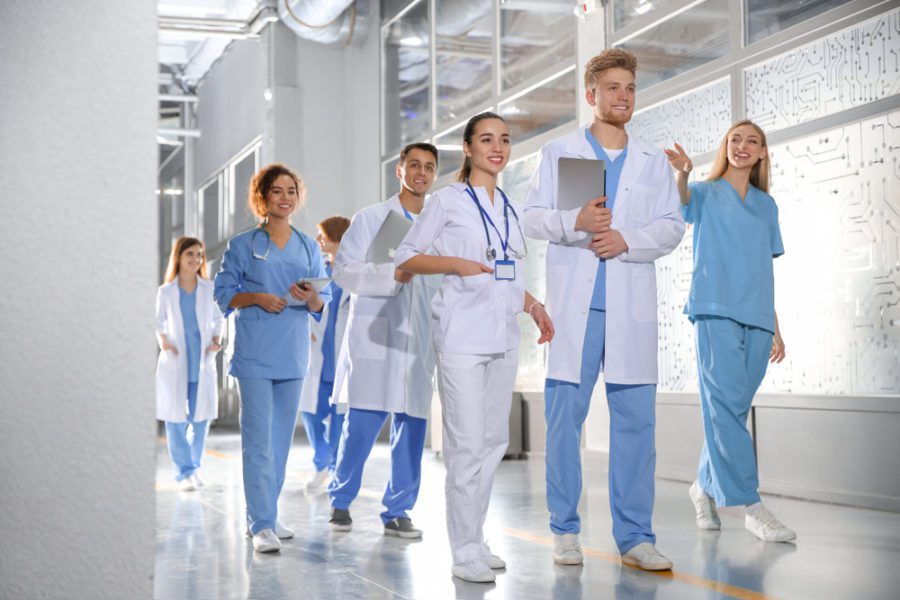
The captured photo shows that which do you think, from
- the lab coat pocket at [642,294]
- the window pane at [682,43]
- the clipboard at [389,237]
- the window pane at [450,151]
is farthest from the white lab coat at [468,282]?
the window pane at [450,151]

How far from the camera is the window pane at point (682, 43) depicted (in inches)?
250

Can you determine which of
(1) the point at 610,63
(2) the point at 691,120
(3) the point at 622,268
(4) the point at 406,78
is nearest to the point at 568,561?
(3) the point at 622,268

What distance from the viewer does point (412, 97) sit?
37.1 feet

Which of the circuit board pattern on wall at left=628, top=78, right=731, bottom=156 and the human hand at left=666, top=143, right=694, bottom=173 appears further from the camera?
the circuit board pattern on wall at left=628, top=78, right=731, bottom=156

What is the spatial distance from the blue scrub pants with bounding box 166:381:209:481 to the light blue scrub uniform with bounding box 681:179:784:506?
11.3 feet

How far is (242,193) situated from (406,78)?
4.25 metres

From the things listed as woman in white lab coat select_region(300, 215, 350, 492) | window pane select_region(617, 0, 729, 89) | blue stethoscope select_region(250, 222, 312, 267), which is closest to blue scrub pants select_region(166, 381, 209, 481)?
woman in white lab coat select_region(300, 215, 350, 492)

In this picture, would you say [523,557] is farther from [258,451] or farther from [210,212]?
[210,212]

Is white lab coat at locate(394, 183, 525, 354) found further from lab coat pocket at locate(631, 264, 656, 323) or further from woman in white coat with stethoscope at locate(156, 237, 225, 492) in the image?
woman in white coat with stethoscope at locate(156, 237, 225, 492)

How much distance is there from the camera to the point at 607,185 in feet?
11.7

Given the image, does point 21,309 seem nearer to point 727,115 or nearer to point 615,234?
point 615,234

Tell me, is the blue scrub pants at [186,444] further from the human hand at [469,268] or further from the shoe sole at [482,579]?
the human hand at [469,268]

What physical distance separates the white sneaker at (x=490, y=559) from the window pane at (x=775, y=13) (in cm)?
348

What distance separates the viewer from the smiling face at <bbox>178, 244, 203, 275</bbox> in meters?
6.92
